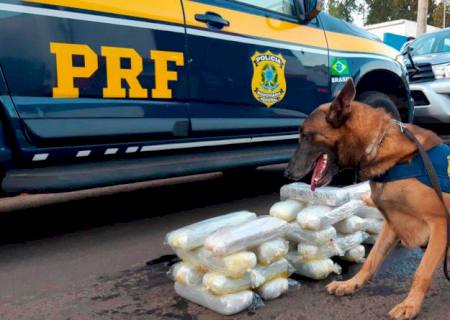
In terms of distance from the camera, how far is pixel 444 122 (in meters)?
6.66

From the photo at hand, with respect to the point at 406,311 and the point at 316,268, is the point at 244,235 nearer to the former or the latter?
the point at 316,268

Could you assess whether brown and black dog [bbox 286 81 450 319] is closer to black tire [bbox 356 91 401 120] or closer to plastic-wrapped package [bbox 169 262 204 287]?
plastic-wrapped package [bbox 169 262 204 287]

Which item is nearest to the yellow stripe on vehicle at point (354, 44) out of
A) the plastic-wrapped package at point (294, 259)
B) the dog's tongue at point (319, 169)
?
the dog's tongue at point (319, 169)

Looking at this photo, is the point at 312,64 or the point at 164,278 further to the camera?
the point at 312,64

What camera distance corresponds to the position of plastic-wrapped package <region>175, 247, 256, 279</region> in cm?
214

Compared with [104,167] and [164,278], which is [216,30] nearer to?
[104,167]

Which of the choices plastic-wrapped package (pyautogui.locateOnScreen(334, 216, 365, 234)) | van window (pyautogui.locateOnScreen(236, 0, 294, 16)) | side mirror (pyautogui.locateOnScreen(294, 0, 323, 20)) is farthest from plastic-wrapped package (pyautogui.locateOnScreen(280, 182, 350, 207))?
side mirror (pyautogui.locateOnScreen(294, 0, 323, 20))

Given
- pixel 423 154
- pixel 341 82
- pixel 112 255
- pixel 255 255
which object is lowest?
pixel 112 255

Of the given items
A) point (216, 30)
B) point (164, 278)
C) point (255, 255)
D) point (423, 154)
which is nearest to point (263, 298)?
point (255, 255)

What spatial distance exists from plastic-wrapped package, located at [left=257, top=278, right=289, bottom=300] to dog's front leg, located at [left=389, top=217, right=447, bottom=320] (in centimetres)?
52

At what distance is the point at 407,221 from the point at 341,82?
2.41 m

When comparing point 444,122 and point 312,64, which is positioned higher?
point 312,64

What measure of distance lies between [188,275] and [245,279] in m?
0.28

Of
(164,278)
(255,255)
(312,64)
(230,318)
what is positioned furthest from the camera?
(312,64)
